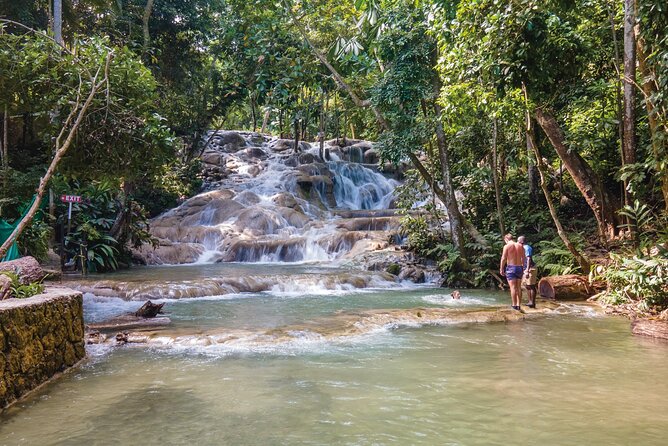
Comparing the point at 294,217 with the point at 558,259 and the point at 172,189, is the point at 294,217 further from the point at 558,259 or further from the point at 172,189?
the point at 558,259

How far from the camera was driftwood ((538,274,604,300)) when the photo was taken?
37.7 ft

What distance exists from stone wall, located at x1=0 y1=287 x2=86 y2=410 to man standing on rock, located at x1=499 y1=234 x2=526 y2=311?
7.61 metres

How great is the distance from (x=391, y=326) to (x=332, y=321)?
1.02m

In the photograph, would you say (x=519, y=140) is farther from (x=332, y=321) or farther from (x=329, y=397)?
(x=329, y=397)

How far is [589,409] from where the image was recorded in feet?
14.5

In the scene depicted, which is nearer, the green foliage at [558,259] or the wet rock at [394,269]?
the green foliage at [558,259]

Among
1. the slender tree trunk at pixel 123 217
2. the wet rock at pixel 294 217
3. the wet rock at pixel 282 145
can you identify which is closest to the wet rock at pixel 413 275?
the wet rock at pixel 294 217

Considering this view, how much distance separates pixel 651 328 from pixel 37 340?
8.38 metres

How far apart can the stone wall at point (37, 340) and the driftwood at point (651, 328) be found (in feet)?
26.6

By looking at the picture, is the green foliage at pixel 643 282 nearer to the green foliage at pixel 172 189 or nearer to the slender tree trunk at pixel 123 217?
the slender tree trunk at pixel 123 217

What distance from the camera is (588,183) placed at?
487 inches

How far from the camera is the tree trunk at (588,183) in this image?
12.3 meters

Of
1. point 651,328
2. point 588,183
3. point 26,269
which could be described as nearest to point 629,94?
point 588,183

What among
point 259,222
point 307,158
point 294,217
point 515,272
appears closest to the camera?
point 515,272
